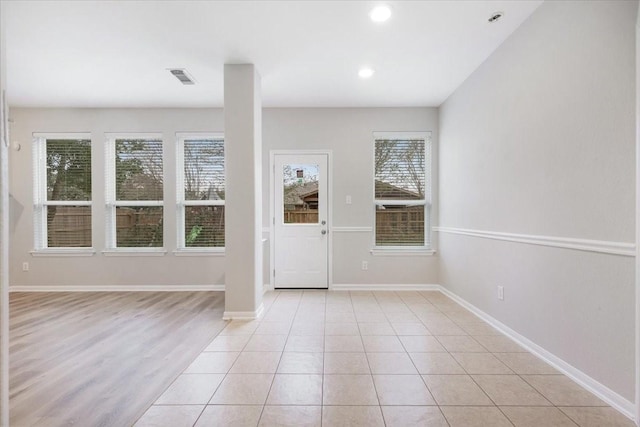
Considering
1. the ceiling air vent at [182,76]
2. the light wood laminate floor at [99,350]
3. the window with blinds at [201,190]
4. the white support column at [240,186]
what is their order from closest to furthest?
the light wood laminate floor at [99,350], the white support column at [240,186], the ceiling air vent at [182,76], the window with blinds at [201,190]

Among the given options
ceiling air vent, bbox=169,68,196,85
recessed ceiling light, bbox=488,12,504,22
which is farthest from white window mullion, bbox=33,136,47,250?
recessed ceiling light, bbox=488,12,504,22

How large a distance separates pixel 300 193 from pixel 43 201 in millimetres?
3854

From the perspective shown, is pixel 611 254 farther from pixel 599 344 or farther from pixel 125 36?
pixel 125 36

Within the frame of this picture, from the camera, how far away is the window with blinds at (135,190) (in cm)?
488

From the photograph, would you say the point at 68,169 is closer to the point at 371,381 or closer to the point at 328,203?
→ the point at 328,203

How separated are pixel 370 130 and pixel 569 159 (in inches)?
115

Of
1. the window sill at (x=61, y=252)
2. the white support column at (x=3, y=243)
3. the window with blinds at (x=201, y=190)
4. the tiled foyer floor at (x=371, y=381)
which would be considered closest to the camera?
the white support column at (x=3, y=243)

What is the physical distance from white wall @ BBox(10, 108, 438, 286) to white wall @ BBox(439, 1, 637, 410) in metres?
1.42

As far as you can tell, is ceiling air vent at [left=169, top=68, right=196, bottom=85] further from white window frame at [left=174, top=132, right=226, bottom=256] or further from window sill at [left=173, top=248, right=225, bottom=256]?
window sill at [left=173, top=248, right=225, bottom=256]

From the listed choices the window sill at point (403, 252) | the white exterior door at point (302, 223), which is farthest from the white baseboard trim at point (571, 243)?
the white exterior door at point (302, 223)

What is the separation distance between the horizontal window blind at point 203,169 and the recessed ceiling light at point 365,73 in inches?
92.6

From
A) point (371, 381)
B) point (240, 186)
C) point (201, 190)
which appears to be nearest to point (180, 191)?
point (201, 190)

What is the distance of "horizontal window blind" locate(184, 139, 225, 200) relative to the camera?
16.1ft

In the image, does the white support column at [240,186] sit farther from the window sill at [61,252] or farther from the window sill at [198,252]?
the window sill at [61,252]
